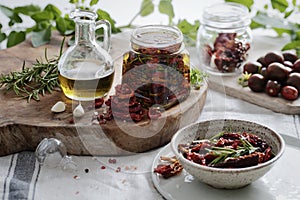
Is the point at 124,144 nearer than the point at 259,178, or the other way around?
the point at 259,178

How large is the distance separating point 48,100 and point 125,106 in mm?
251

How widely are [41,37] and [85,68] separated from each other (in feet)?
1.64

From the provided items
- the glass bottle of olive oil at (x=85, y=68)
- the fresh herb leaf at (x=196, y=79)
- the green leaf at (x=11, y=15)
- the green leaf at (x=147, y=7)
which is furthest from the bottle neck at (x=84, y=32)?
the green leaf at (x=147, y=7)

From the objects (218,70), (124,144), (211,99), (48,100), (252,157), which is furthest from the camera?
(218,70)

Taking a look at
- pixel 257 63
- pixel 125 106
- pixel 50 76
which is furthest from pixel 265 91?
pixel 50 76

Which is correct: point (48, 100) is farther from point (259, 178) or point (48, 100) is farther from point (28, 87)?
point (259, 178)

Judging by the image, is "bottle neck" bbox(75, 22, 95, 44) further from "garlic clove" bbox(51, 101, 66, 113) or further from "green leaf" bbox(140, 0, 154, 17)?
"green leaf" bbox(140, 0, 154, 17)

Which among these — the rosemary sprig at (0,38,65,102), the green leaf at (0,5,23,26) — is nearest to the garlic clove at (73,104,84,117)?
the rosemary sprig at (0,38,65,102)

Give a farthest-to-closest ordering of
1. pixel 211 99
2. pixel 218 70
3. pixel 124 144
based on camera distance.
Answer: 1. pixel 218 70
2. pixel 211 99
3. pixel 124 144

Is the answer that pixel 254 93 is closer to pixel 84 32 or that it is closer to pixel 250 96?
pixel 250 96

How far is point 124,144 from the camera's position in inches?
65.0

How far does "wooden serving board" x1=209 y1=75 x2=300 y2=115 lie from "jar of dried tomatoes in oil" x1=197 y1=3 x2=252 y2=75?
0.18ft

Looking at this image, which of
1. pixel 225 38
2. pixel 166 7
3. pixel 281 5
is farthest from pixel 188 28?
pixel 281 5

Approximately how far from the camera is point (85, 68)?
1775 mm
